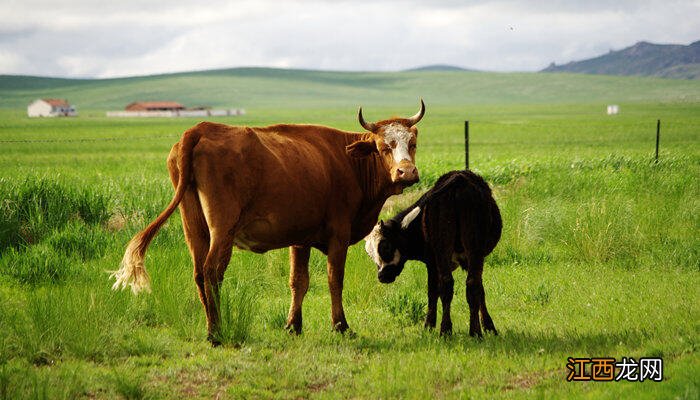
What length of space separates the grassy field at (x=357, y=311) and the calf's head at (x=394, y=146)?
169 centimetres

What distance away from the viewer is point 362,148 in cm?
950

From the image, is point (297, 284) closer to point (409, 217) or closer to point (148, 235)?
point (409, 217)

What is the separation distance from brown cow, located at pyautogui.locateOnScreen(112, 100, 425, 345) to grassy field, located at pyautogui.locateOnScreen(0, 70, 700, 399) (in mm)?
529

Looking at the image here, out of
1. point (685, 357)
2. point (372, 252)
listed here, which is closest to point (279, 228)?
point (372, 252)

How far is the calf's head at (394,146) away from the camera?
8807 millimetres

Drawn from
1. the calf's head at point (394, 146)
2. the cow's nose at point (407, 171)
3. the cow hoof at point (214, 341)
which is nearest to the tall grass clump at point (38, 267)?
the cow hoof at point (214, 341)

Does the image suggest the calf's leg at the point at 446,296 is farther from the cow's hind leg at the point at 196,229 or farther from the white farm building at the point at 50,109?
the white farm building at the point at 50,109

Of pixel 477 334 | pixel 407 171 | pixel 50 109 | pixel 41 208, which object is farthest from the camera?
pixel 50 109

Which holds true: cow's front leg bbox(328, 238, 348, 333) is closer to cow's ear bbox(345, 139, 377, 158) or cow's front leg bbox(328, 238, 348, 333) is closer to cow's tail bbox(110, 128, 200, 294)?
cow's ear bbox(345, 139, 377, 158)

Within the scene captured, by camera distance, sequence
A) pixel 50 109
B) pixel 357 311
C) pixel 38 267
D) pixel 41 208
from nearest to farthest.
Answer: pixel 357 311 < pixel 38 267 < pixel 41 208 < pixel 50 109

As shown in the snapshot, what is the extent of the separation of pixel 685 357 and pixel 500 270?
17.3 feet

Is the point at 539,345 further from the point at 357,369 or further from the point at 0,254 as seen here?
the point at 0,254

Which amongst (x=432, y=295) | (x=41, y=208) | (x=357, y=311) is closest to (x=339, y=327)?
(x=432, y=295)

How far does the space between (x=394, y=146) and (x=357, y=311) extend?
2310mm
